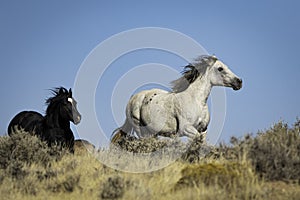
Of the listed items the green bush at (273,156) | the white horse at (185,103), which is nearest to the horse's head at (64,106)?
the white horse at (185,103)

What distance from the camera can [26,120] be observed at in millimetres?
15359

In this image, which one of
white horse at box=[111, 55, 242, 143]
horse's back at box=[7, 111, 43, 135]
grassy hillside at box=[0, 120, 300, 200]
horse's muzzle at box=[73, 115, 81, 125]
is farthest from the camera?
horse's back at box=[7, 111, 43, 135]

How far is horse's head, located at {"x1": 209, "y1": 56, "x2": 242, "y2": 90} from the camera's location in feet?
46.9

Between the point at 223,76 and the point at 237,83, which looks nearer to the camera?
the point at 237,83

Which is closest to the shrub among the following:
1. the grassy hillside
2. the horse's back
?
the grassy hillside

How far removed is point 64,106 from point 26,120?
7.45 feet

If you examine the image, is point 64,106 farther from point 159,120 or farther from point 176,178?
point 176,178

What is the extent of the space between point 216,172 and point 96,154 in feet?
14.5

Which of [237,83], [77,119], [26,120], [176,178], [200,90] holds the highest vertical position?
[237,83]

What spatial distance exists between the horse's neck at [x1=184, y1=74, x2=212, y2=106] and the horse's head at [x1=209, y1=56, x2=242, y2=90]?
0.74ft

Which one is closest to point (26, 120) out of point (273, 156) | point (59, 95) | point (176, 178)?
point (59, 95)

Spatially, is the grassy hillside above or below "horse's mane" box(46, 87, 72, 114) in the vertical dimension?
below

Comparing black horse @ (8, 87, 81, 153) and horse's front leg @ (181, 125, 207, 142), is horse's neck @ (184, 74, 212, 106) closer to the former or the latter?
horse's front leg @ (181, 125, 207, 142)

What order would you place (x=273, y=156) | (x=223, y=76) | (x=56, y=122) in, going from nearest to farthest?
(x=273, y=156)
(x=56, y=122)
(x=223, y=76)
